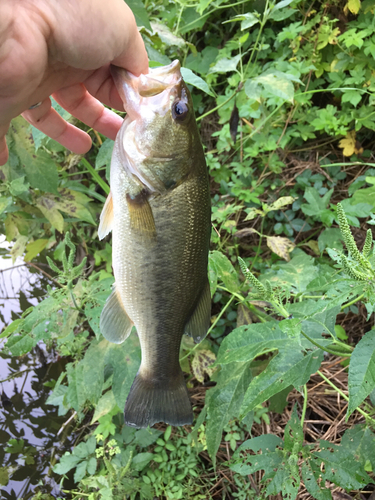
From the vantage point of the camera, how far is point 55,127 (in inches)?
Result: 59.8

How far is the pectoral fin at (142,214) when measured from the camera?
3.72 feet

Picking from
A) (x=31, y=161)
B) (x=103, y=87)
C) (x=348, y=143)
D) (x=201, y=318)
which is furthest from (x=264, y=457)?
(x=348, y=143)

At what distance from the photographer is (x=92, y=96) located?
149cm

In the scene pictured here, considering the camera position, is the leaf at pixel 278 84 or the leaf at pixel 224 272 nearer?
the leaf at pixel 224 272

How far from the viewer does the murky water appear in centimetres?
245

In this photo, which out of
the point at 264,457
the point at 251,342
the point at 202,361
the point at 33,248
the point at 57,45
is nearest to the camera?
the point at 57,45

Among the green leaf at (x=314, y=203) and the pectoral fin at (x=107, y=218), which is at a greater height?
the pectoral fin at (x=107, y=218)

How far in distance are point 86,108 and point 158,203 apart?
681 millimetres

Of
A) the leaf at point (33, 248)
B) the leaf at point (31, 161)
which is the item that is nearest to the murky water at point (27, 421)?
the leaf at point (33, 248)

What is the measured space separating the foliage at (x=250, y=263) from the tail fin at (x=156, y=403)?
0.15m

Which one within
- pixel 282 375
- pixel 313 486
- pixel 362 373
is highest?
pixel 362 373

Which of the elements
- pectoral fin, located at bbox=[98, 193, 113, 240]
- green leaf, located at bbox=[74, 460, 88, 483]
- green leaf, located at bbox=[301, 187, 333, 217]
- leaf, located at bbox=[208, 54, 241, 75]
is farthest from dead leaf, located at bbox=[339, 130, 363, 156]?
green leaf, located at bbox=[74, 460, 88, 483]

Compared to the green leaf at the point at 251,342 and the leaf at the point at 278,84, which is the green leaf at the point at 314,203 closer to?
the leaf at the point at 278,84

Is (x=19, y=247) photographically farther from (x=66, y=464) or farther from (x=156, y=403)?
(x=156, y=403)
